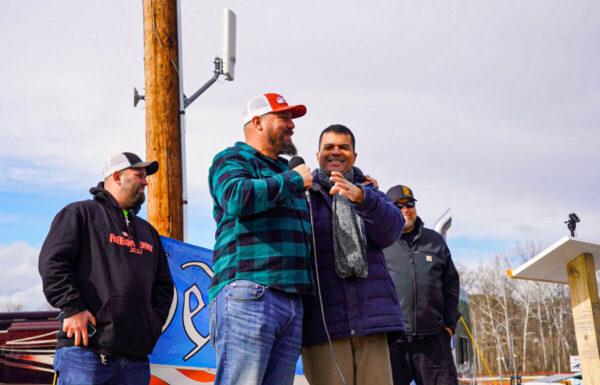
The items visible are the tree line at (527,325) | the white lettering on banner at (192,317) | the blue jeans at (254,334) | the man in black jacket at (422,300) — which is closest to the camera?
the blue jeans at (254,334)

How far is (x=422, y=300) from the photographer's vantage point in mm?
5117

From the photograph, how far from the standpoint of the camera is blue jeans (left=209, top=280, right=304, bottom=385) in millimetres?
2641

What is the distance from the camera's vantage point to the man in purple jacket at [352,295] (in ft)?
10.0

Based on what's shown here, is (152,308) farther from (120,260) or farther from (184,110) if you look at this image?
(184,110)

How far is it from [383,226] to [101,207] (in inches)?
71.3

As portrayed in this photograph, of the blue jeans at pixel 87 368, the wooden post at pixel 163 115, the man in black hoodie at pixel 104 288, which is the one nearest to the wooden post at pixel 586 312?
the man in black hoodie at pixel 104 288

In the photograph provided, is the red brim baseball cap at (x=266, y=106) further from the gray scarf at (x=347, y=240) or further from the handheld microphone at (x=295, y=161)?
the gray scarf at (x=347, y=240)

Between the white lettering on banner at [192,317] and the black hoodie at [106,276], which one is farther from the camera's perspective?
the white lettering on banner at [192,317]

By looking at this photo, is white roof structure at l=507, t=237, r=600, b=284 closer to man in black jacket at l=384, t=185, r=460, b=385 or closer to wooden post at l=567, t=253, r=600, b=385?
wooden post at l=567, t=253, r=600, b=385

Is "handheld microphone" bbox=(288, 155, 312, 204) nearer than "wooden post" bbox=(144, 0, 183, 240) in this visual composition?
Yes

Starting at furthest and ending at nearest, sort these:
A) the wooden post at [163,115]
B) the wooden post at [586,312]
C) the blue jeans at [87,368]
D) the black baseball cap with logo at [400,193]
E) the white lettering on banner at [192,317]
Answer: the wooden post at [163,115]
the black baseball cap with logo at [400,193]
the white lettering on banner at [192,317]
the wooden post at [586,312]
the blue jeans at [87,368]

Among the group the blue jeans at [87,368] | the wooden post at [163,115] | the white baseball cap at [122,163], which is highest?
the wooden post at [163,115]

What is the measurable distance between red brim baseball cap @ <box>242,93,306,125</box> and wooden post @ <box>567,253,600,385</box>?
7.66ft

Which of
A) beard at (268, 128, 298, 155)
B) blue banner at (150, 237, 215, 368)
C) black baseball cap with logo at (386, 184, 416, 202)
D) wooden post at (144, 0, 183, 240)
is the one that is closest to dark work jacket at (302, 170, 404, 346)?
beard at (268, 128, 298, 155)
